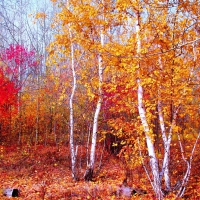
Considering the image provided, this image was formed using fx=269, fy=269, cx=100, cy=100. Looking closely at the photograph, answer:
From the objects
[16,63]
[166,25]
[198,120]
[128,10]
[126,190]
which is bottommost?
[126,190]

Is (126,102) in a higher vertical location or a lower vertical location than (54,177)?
higher

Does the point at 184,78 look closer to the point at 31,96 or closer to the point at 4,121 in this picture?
the point at 4,121

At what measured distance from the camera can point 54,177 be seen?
11.0m

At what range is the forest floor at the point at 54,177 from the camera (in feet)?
25.8

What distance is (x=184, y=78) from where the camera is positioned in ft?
25.7

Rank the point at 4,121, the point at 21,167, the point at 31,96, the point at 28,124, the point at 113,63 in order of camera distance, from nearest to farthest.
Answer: the point at 113,63
the point at 21,167
the point at 4,121
the point at 28,124
the point at 31,96

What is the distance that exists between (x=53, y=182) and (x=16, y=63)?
954cm

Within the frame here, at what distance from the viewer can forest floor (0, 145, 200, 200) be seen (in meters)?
7.88

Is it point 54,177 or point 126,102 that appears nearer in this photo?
point 126,102

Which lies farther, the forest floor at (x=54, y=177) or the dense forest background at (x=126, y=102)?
the forest floor at (x=54, y=177)

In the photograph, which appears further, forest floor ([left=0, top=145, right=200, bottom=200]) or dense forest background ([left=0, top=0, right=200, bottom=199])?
forest floor ([left=0, top=145, right=200, bottom=200])

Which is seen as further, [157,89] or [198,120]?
[198,120]

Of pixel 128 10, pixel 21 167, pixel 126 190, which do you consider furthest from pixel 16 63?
pixel 126 190

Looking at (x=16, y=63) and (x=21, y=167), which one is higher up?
(x=16, y=63)
